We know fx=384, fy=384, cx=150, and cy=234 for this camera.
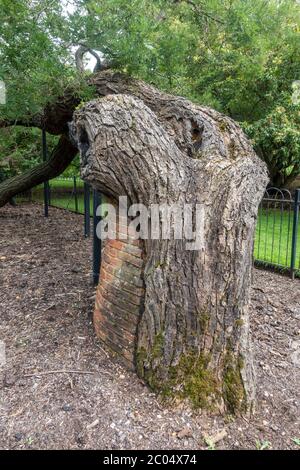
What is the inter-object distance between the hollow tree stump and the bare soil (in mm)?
143

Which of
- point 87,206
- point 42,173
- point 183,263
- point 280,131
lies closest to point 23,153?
point 42,173

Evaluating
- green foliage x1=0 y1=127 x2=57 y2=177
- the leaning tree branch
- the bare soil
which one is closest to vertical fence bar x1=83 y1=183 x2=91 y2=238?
the leaning tree branch

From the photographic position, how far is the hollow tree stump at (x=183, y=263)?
229 centimetres

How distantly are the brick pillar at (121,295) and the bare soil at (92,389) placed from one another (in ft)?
0.44

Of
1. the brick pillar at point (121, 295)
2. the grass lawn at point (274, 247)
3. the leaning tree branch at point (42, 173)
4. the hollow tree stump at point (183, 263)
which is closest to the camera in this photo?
the hollow tree stump at point (183, 263)

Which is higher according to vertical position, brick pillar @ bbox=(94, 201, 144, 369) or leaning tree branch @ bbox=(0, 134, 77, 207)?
leaning tree branch @ bbox=(0, 134, 77, 207)

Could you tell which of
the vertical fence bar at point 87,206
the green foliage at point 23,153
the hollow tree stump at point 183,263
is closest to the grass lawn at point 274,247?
the hollow tree stump at point 183,263

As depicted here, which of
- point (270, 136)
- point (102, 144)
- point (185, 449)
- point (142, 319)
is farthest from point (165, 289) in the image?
point (270, 136)

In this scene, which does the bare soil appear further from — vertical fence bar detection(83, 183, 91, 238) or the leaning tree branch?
the leaning tree branch

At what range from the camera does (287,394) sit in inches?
97.4

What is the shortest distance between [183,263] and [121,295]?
0.52 m

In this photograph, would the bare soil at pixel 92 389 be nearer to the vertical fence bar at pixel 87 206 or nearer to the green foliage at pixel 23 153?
the vertical fence bar at pixel 87 206

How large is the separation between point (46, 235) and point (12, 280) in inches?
94.1

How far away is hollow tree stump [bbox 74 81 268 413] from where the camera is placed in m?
2.29
